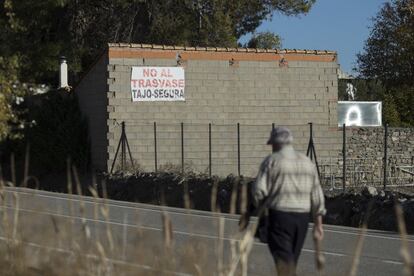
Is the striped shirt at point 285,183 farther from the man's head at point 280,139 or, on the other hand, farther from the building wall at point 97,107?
the building wall at point 97,107

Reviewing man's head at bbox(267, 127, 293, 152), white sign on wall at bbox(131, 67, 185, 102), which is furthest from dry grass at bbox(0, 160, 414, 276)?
white sign on wall at bbox(131, 67, 185, 102)

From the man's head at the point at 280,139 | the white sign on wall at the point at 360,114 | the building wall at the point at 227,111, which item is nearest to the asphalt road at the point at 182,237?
the man's head at the point at 280,139

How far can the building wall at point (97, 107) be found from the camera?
92.5 ft

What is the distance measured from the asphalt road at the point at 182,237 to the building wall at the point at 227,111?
23.5 feet

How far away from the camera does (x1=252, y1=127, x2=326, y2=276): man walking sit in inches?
289

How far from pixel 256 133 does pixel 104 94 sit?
5647 mm

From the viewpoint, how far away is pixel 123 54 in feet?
92.2

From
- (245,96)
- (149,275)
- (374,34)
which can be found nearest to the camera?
(149,275)

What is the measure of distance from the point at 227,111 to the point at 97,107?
4.67 meters

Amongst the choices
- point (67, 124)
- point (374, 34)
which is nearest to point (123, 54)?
point (67, 124)

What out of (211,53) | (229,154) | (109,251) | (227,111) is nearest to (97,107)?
(211,53)

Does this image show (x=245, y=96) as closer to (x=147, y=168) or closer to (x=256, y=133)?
(x=256, y=133)

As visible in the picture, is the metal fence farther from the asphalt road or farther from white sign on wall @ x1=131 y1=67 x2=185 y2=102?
the asphalt road

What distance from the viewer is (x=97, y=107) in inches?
1133
